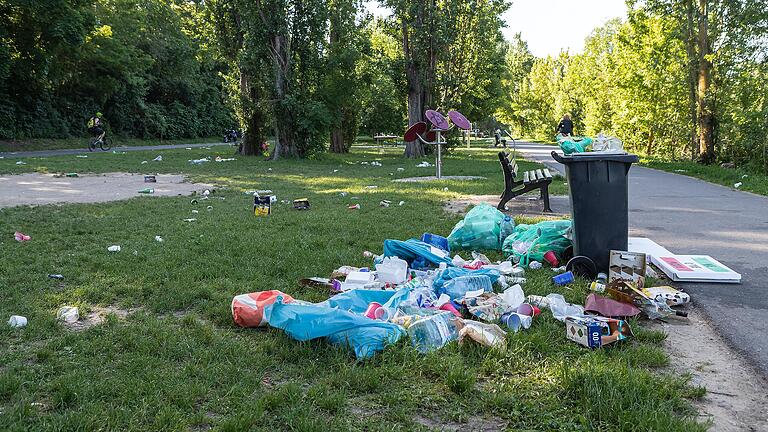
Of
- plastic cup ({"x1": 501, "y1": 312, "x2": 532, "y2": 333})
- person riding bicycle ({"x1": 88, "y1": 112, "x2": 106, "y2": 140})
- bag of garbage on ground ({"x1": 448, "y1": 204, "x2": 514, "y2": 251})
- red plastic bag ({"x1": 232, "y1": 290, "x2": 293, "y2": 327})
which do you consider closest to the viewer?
plastic cup ({"x1": 501, "y1": 312, "x2": 532, "y2": 333})

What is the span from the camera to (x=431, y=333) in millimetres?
3252

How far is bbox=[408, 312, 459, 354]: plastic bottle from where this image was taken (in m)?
3.19

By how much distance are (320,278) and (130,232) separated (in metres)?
3.36

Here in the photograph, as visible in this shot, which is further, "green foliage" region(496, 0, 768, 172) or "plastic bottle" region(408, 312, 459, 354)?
"green foliage" region(496, 0, 768, 172)

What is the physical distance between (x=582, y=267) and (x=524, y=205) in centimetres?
450

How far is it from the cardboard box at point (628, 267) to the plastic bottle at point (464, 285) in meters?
1.01

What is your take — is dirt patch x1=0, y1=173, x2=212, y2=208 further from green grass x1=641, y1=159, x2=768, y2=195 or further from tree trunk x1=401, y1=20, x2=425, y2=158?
green grass x1=641, y1=159, x2=768, y2=195

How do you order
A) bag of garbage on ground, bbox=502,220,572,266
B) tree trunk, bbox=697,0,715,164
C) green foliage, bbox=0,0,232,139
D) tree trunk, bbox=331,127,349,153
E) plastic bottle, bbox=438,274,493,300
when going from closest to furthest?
1. plastic bottle, bbox=438,274,493,300
2. bag of garbage on ground, bbox=502,220,572,266
3. tree trunk, bbox=697,0,715,164
4. green foliage, bbox=0,0,232,139
5. tree trunk, bbox=331,127,349,153

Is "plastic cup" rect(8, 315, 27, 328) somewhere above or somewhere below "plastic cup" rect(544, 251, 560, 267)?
below

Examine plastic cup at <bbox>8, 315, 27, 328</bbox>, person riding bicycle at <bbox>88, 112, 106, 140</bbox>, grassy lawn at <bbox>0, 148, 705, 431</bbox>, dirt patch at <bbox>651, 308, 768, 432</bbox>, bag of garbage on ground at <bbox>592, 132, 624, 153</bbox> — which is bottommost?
dirt patch at <bbox>651, 308, 768, 432</bbox>

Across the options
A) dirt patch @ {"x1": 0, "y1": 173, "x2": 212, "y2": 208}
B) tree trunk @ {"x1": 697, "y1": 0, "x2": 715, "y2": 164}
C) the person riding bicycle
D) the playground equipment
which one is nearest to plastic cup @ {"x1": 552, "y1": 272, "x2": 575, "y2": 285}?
dirt patch @ {"x1": 0, "y1": 173, "x2": 212, "y2": 208}

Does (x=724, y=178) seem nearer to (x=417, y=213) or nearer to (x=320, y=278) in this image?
(x=417, y=213)

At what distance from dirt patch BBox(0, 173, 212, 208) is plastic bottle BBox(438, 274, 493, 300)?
769 centimetres

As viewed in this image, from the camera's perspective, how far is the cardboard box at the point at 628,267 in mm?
4250
